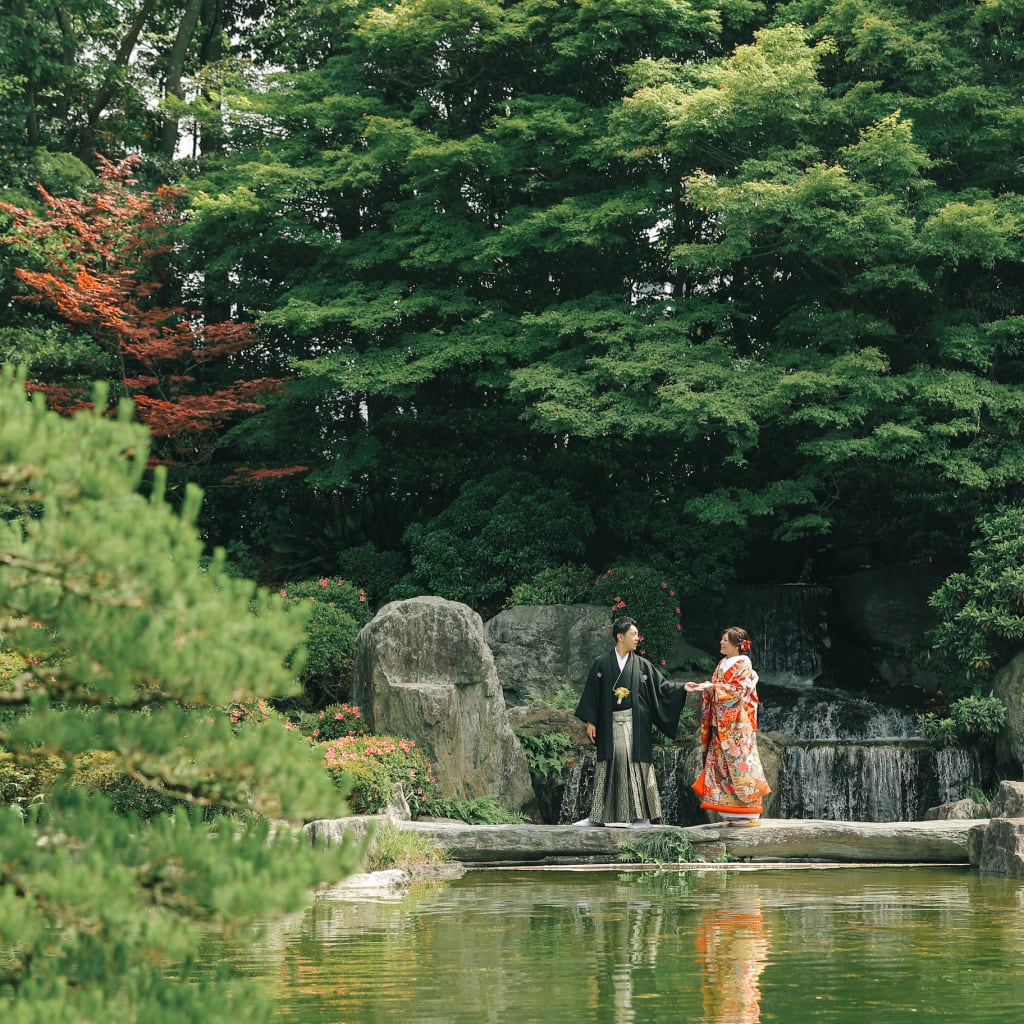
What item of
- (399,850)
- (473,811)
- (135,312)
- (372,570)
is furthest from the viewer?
(135,312)

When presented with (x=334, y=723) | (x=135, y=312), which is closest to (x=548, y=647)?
(x=334, y=723)

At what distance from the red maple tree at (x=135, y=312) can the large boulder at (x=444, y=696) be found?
18.0 feet

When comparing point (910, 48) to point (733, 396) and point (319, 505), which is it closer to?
point (733, 396)

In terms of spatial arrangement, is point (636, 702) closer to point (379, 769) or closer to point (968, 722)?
point (379, 769)

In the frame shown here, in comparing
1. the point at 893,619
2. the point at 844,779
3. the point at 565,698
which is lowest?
the point at 844,779

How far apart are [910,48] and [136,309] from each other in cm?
1112

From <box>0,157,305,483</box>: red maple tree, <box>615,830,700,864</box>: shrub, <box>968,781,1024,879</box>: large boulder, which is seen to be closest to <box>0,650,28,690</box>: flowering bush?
<box>615,830,700,864</box>: shrub

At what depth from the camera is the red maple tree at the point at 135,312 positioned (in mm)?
19438

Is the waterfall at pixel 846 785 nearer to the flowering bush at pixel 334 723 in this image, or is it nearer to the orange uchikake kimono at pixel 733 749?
the orange uchikake kimono at pixel 733 749

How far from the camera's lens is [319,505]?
839 inches

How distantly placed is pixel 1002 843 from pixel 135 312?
14086 mm

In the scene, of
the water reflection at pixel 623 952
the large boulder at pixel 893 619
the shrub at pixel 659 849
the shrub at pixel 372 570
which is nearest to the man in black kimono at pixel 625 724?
the shrub at pixel 659 849

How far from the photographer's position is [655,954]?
7414 millimetres

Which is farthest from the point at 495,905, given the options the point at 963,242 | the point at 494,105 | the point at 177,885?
the point at 494,105
